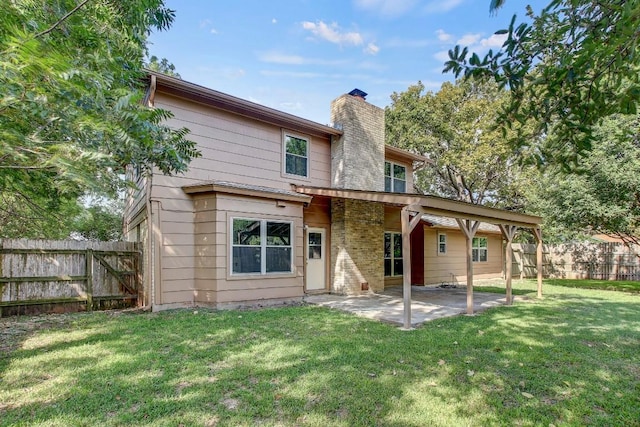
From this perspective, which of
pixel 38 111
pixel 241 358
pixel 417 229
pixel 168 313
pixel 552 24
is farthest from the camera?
pixel 417 229

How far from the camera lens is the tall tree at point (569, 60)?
7.22ft

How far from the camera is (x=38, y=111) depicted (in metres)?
3.19

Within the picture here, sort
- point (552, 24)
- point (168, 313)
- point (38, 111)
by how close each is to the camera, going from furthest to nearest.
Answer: point (168, 313) → point (38, 111) → point (552, 24)

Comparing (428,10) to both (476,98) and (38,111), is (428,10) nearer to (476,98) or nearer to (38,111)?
(38,111)

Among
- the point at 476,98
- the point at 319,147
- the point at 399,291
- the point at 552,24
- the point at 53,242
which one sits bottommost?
the point at 399,291

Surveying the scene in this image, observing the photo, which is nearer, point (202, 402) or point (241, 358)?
point (202, 402)

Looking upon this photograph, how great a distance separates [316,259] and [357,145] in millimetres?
3978

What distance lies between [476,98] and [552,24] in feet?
70.9

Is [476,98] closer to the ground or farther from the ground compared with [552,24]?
farther from the ground

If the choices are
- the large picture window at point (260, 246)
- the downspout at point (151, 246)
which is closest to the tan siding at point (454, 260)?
the large picture window at point (260, 246)

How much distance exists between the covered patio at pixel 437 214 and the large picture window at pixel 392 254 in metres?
4.59

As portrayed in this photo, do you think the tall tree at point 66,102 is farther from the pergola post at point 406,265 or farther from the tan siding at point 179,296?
the pergola post at point 406,265

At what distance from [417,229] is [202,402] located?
1209 centimetres

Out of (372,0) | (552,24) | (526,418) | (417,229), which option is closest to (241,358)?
(526,418)
